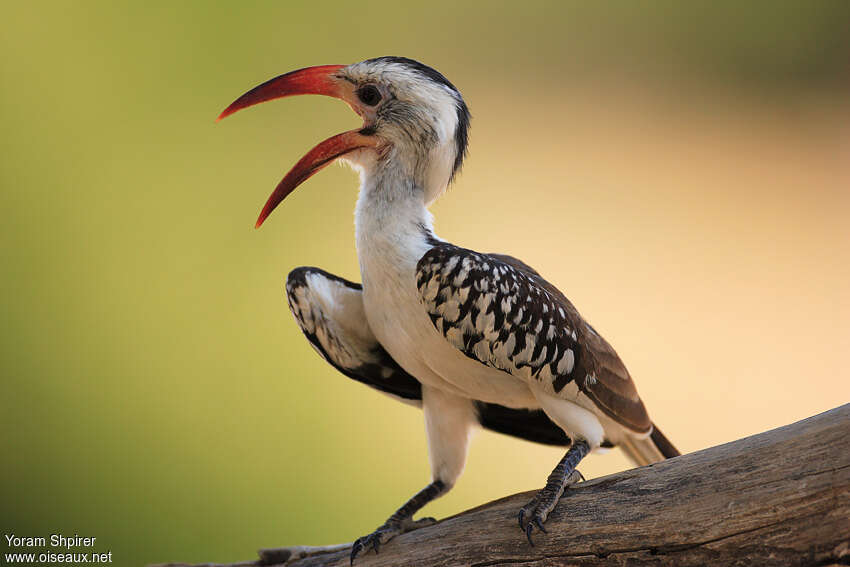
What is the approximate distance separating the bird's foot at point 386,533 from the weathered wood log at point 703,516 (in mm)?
77

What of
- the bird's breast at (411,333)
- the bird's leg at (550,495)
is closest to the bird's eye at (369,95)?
the bird's breast at (411,333)

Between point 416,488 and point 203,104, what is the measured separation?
1.96 m

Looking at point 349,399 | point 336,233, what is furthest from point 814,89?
point 349,399

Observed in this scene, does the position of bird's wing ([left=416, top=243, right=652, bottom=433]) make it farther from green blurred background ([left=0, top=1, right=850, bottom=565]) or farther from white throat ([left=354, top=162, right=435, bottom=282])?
green blurred background ([left=0, top=1, right=850, bottom=565])

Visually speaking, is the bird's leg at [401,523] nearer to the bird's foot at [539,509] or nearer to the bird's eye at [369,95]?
the bird's foot at [539,509]

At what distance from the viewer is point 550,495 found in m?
1.55

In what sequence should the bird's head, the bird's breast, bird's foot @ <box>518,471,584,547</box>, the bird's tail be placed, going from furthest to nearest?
the bird's tail → the bird's head → the bird's breast → bird's foot @ <box>518,471,584,547</box>

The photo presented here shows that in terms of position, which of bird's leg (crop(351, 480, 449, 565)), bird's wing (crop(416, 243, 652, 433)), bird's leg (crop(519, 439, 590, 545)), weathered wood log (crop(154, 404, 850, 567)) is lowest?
weathered wood log (crop(154, 404, 850, 567))

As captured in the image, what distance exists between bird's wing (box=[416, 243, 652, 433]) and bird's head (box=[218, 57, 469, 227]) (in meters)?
0.24

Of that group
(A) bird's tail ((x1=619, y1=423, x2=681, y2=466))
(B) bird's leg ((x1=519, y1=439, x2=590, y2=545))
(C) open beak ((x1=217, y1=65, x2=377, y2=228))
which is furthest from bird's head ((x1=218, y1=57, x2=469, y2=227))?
(A) bird's tail ((x1=619, y1=423, x2=681, y2=466))

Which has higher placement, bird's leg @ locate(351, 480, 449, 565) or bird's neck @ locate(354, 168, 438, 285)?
bird's neck @ locate(354, 168, 438, 285)

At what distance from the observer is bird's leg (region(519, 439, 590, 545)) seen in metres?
1.52

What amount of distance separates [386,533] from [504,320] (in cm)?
59

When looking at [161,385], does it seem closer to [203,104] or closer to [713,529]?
[203,104]
